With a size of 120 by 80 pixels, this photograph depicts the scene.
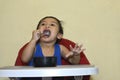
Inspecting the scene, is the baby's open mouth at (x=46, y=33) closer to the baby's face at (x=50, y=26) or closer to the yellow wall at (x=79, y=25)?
the baby's face at (x=50, y=26)

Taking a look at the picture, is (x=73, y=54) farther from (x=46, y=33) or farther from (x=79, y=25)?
(x=79, y=25)

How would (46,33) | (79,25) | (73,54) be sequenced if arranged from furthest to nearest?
(79,25) → (46,33) → (73,54)

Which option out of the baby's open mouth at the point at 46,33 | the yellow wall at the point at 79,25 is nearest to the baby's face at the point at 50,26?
the baby's open mouth at the point at 46,33

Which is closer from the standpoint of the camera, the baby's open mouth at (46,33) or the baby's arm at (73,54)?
the baby's arm at (73,54)

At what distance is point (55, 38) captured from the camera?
148 centimetres

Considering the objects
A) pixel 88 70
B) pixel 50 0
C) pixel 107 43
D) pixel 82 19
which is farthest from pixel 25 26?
pixel 88 70

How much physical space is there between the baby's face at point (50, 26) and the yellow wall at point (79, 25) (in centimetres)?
19

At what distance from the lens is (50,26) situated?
1443 millimetres

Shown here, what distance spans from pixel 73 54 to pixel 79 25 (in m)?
0.42

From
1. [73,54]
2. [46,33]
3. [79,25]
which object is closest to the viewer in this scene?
[73,54]

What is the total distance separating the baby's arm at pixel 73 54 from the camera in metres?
1.23

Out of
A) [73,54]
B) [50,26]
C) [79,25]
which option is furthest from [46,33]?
[79,25]

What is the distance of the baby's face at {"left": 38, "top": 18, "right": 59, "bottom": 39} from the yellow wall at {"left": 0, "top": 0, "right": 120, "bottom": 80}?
0.19 metres

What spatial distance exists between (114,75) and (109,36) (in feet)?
0.88
